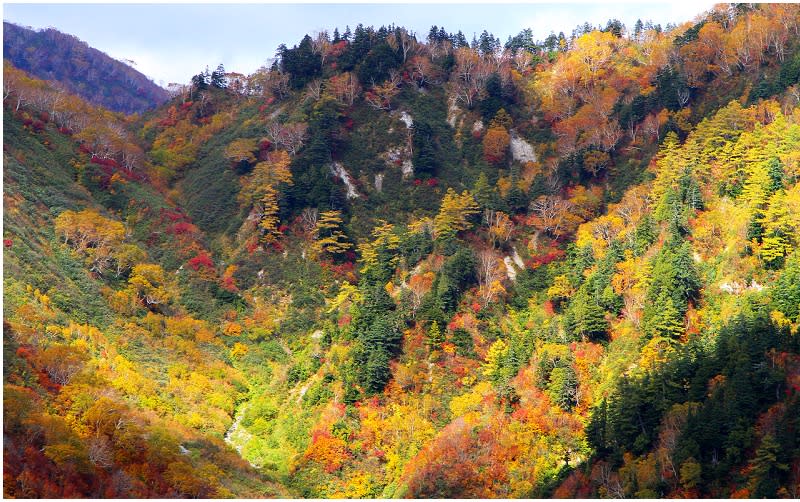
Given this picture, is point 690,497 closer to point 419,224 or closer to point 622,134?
point 419,224

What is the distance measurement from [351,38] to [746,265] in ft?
236

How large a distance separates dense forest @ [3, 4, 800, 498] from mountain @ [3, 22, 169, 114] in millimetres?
67501

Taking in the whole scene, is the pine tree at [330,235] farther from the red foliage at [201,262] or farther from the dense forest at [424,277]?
the red foliage at [201,262]

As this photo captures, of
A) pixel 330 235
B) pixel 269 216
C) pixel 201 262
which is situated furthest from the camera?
pixel 269 216

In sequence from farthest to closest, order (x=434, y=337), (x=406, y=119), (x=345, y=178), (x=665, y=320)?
1. (x=406, y=119)
2. (x=345, y=178)
3. (x=434, y=337)
4. (x=665, y=320)

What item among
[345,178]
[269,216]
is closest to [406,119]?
[345,178]

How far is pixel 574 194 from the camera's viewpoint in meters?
78.0

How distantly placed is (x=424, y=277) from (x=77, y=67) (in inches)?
5135

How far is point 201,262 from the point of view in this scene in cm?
7944

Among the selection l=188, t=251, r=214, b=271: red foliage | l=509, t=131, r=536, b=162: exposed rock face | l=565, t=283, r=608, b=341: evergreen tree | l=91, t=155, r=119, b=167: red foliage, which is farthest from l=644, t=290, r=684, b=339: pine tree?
l=91, t=155, r=119, b=167: red foliage

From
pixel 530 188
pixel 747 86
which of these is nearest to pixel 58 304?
pixel 530 188

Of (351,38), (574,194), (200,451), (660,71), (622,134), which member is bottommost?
(200,451)

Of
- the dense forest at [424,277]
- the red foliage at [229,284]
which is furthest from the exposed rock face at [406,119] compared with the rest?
the red foliage at [229,284]

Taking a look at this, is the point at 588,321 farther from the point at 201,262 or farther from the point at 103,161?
the point at 103,161
